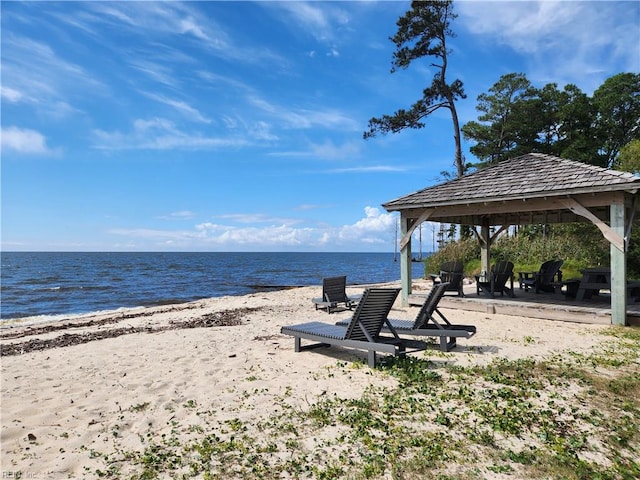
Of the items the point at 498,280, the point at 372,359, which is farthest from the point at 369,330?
the point at 498,280

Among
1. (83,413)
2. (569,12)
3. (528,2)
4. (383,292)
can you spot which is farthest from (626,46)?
(83,413)

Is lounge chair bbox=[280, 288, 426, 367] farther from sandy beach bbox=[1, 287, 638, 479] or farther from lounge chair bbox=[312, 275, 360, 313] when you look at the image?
lounge chair bbox=[312, 275, 360, 313]

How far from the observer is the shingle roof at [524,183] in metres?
8.20

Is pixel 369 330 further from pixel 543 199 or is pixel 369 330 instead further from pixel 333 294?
pixel 543 199

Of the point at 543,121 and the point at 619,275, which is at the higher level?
the point at 543,121

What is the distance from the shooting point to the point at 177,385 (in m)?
4.88

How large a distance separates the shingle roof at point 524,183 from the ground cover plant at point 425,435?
181 inches

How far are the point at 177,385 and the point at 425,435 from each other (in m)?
2.96

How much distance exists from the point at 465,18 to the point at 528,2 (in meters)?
10.7

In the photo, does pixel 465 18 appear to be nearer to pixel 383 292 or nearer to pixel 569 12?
pixel 569 12

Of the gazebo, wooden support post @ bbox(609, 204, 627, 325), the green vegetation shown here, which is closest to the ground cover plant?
wooden support post @ bbox(609, 204, 627, 325)

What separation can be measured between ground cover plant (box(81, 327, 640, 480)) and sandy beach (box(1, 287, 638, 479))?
3 cm

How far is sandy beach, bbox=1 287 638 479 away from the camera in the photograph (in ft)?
10.8

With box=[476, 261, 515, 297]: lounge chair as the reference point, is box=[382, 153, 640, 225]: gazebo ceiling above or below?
above
